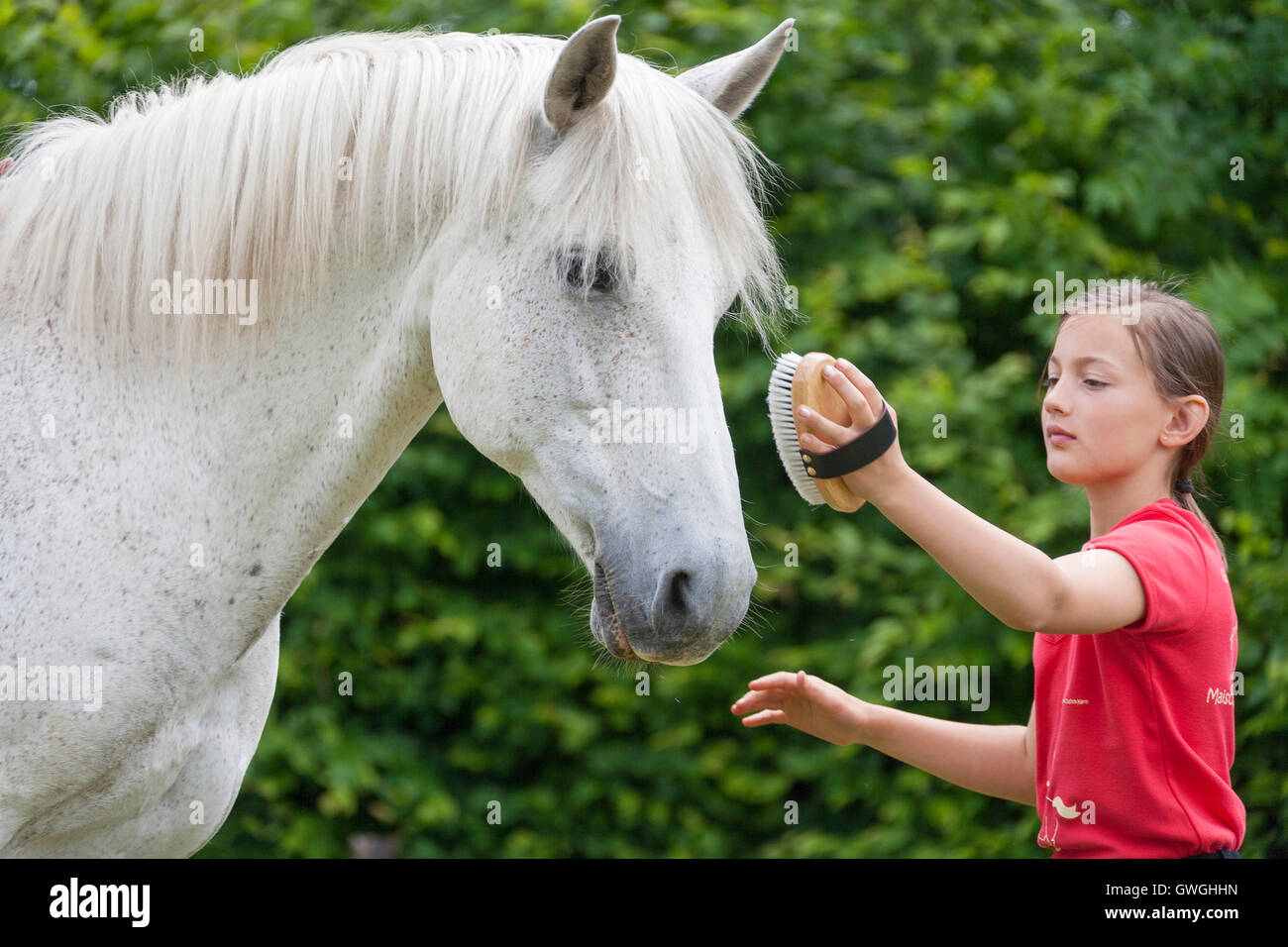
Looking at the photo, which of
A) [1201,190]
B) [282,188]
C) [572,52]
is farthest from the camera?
[1201,190]

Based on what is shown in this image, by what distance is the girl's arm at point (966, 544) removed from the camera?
5.00 feet

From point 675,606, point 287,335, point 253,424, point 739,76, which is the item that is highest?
point 739,76

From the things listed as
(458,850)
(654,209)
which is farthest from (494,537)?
(654,209)

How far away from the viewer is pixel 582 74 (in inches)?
68.5

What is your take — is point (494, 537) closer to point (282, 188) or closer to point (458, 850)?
point (458, 850)

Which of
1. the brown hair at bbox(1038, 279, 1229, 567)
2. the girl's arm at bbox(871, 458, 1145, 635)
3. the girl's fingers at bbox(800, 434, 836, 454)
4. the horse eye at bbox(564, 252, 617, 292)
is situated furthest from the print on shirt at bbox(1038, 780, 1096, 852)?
the horse eye at bbox(564, 252, 617, 292)

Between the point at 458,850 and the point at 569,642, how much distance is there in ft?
2.85

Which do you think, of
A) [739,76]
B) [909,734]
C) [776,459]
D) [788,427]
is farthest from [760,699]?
[776,459]

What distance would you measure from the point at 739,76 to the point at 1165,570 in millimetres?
1097

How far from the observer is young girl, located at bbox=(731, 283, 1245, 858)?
1538 millimetres

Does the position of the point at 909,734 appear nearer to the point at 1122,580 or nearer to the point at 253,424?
the point at 1122,580

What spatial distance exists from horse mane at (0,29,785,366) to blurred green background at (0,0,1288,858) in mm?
1992

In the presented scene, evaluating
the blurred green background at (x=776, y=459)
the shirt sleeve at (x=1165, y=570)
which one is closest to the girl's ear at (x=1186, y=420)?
the shirt sleeve at (x=1165, y=570)

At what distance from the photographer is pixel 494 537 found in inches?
161
